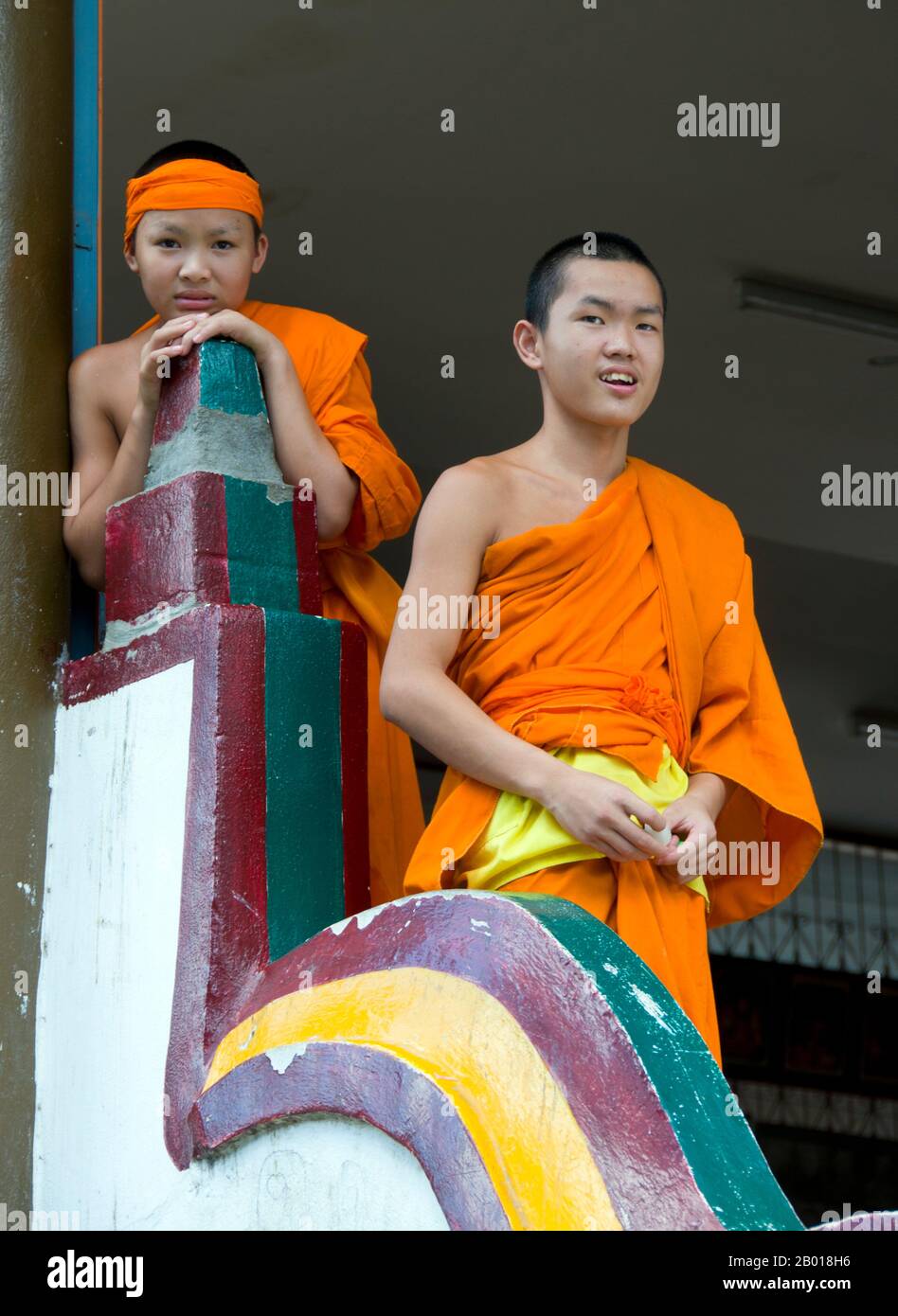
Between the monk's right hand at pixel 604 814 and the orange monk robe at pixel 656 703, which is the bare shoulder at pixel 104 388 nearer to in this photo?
the orange monk robe at pixel 656 703

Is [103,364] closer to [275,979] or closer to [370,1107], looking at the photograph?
[275,979]

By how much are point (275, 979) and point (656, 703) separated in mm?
687

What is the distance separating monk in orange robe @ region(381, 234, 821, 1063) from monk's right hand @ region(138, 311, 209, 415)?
50 cm

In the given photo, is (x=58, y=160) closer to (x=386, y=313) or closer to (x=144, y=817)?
(x=144, y=817)

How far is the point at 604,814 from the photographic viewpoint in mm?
2672

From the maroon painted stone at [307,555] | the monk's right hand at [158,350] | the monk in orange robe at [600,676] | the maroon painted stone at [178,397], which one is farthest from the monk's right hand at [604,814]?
the monk's right hand at [158,350]

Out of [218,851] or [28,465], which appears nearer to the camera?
[218,851]

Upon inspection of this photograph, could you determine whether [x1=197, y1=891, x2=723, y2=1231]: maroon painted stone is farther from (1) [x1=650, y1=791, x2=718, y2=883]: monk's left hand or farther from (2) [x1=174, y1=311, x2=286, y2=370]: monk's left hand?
(2) [x1=174, y1=311, x2=286, y2=370]: monk's left hand

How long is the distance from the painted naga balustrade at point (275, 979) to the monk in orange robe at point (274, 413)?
0.23 ft

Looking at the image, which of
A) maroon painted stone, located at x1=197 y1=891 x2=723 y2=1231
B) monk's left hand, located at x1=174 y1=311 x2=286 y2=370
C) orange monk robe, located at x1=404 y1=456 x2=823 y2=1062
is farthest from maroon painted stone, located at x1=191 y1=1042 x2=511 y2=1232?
monk's left hand, located at x1=174 y1=311 x2=286 y2=370

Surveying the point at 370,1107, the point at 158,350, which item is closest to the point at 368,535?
the point at 158,350

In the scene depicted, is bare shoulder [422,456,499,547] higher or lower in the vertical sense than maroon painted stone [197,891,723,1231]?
higher

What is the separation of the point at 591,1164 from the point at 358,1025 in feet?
1.47

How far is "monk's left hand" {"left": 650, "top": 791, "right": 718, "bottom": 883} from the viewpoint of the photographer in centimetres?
277
